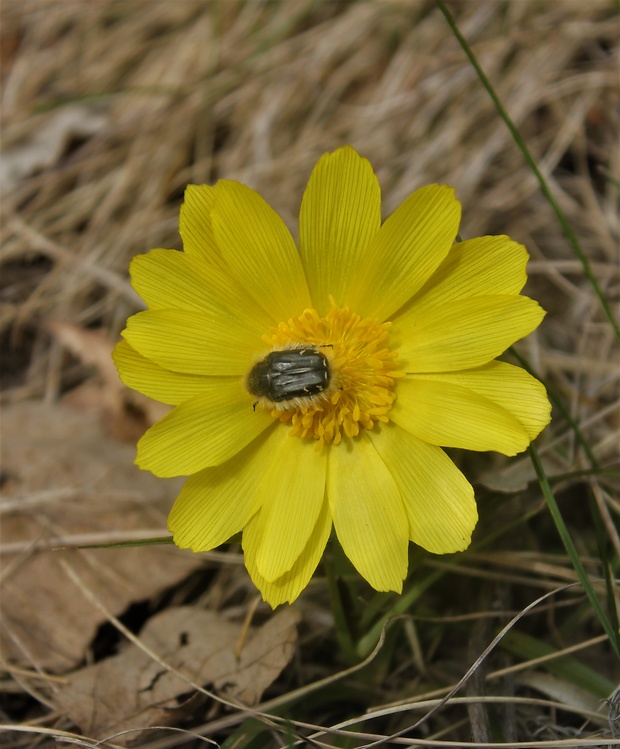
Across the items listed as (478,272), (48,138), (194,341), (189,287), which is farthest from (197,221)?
(48,138)

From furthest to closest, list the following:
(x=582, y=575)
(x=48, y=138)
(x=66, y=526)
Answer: (x=48, y=138), (x=66, y=526), (x=582, y=575)

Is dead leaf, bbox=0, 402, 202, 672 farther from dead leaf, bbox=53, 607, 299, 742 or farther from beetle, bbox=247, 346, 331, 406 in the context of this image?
beetle, bbox=247, 346, 331, 406

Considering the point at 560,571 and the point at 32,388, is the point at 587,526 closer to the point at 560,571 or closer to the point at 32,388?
the point at 560,571

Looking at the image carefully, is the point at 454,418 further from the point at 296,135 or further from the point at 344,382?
the point at 296,135

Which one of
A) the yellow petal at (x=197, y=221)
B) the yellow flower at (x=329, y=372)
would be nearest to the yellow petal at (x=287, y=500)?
the yellow flower at (x=329, y=372)

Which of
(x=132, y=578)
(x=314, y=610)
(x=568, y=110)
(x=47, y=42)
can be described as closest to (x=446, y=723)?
(x=314, y=610)

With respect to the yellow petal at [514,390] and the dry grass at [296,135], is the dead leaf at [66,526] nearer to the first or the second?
the dry grass at [296,135]

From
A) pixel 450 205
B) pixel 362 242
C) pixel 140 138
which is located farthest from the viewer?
pixel 140 138
